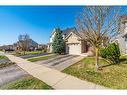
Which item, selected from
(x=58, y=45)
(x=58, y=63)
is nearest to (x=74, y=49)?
(x=58, y=45)

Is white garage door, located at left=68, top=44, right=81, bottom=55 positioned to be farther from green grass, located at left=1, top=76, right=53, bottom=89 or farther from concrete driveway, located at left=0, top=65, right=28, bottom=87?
green grass, located at left=1, top=76, right=53, bottom=89

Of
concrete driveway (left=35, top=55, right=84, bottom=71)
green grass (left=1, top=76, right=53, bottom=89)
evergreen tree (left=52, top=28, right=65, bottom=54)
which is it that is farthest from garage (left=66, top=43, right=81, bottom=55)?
green grass (left=1, top=76, right=53, bottom=89)

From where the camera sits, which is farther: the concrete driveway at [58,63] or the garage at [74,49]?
the garage at [74,49]

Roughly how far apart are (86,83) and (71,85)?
743 mm

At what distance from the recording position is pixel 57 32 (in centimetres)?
2770

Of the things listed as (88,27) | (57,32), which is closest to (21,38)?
(57,32)

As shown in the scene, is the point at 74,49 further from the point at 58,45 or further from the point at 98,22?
the point at 98,22

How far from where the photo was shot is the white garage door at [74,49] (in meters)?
25.4

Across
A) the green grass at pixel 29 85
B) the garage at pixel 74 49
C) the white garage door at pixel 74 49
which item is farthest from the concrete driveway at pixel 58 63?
the white garage door at pixel 74 49

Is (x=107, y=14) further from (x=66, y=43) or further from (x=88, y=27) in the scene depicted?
(x=66, y=43)

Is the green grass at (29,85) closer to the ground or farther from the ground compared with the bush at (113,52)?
closer to the ground

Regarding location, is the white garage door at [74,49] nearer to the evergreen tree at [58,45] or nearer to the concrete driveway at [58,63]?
the evergreen tree at [58,45]

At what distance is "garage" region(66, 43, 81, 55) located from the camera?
2542cm

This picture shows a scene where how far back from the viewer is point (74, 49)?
26.2 m
